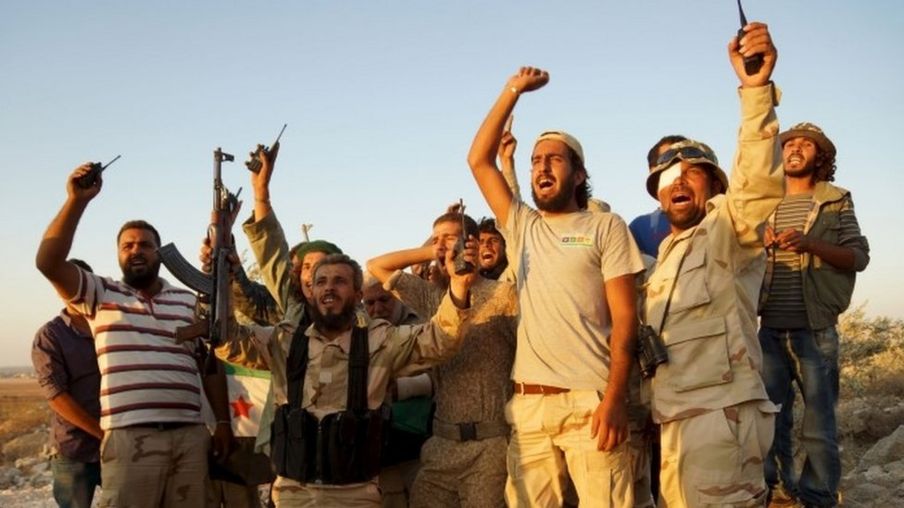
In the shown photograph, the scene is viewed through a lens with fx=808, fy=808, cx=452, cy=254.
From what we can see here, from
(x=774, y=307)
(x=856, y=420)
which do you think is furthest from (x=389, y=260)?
(x=856, y=420)

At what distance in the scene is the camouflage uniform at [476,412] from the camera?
452 centimetres

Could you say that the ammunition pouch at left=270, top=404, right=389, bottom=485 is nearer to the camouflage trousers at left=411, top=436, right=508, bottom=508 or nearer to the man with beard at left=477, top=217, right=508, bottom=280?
the camouflage trousers at left=411, top=436, right=508, bottom=508

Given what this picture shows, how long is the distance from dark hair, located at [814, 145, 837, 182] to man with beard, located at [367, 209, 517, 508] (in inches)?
107

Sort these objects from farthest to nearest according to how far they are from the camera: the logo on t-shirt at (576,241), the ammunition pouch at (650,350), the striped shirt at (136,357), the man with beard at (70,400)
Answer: the man with beard at (70,400), the striped shirt at (136,357), the logo on t-shirt at (576,241), the ammunition pouch at (650,350)

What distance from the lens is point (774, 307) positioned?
5.70 meters

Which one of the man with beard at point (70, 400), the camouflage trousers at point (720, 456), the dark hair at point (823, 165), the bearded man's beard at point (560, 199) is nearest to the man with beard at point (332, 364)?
the bearded man's beard at point (560, 199)

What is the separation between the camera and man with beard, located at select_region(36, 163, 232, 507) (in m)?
5.21

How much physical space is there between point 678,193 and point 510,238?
3.16 ft

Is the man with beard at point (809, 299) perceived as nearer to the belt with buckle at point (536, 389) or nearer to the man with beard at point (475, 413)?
the man with beard at point (475, 413)

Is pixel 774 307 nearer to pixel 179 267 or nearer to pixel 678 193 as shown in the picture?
pixel 678 193

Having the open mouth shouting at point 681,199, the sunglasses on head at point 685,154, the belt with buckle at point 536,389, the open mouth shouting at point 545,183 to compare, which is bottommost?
the belt with buckle at point 536,389

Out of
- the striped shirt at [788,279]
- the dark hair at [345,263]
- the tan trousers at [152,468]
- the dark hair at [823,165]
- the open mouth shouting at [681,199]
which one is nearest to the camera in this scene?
the open mouth shouting at [681,199]

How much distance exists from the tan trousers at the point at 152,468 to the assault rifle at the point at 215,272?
0.56 metres

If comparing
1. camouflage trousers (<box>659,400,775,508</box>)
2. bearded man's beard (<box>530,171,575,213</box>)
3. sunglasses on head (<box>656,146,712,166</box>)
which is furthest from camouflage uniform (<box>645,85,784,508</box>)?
bearded man's beard (<box>530,171,575,213</box>)
